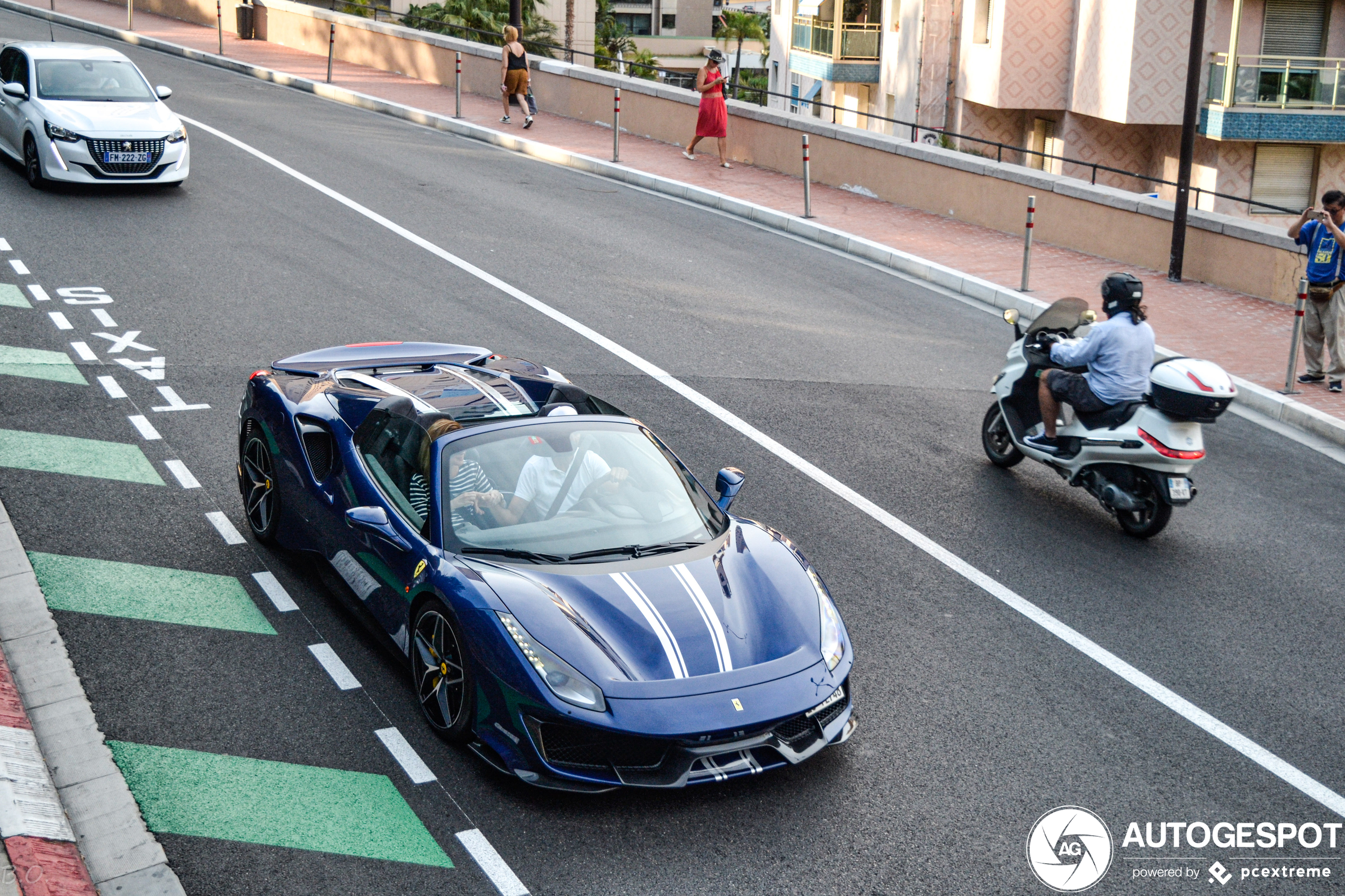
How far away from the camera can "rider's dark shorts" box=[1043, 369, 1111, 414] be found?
365 inches

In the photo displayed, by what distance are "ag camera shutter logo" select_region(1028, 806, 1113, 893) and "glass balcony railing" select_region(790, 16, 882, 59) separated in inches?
1566

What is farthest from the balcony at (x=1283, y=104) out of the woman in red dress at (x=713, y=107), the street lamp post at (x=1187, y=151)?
the street lamp post at (x=1187, y=151)

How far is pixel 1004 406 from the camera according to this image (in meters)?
9.98

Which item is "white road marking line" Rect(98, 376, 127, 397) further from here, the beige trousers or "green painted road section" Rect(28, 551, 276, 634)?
the beige trousers

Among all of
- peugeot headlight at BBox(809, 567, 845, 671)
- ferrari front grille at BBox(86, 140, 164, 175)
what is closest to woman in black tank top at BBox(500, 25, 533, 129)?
ferrari front grille at BBox(86, 140, 164, 175)

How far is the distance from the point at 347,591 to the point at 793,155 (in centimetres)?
1641

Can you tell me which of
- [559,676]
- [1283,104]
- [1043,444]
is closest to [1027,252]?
[1043,444]

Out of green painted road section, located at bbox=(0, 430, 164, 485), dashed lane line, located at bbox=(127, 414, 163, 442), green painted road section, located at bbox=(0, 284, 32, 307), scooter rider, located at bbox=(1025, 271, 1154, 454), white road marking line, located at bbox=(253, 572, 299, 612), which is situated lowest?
white road marking line, located at bbox=(253, 572, 299, 612)

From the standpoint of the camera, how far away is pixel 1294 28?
95.5ft

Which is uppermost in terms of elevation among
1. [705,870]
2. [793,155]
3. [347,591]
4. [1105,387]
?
[793,155]

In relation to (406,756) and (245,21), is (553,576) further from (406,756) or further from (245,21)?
(245,21)

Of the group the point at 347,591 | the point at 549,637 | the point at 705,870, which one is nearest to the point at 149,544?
the point at 347,591

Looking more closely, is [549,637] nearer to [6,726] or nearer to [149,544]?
[6,726]

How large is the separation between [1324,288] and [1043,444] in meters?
4.41
